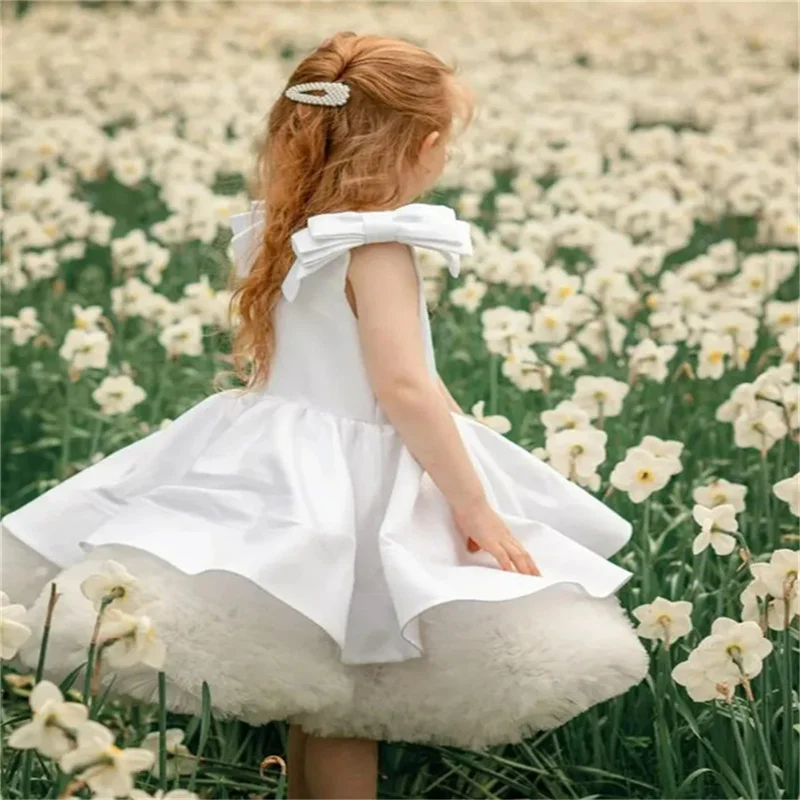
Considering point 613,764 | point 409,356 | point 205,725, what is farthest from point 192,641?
point 613,764

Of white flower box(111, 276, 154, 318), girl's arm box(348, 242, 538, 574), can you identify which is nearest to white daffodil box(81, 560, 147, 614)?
girl's arm box(348, 242, 538, 574)

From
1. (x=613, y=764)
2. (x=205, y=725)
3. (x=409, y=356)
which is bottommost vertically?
(x=613, y=764)

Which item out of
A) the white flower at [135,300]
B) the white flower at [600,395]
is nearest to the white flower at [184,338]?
the white flower at [135,300]

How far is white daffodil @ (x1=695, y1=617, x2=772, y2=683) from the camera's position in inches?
76.2

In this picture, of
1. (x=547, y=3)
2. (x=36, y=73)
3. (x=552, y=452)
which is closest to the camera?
(x=552, y=452)

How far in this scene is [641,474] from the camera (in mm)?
2473

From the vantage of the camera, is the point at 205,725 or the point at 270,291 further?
the point at 270,291

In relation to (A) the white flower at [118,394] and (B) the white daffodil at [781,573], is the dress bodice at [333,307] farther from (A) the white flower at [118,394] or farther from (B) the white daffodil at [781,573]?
(A) the white flower at [118,394]

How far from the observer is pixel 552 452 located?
2.58 meters

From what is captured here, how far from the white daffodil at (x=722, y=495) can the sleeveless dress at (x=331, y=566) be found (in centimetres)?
24

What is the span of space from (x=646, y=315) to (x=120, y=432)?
5.41 feet

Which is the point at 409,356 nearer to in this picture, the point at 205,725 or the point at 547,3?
the point at 205,725

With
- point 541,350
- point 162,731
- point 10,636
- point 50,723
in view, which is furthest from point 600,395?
point 50,723

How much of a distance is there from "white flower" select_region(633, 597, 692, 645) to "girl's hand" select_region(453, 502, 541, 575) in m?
0.17
